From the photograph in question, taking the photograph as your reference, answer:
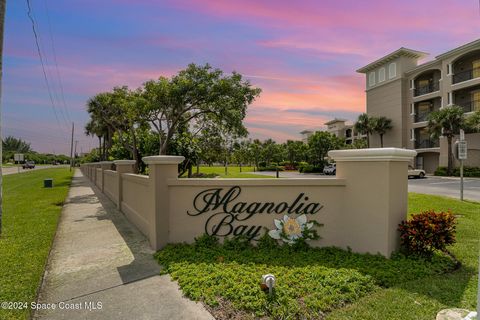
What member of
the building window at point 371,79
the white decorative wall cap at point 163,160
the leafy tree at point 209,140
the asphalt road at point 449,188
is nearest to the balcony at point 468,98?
the building window at point 371,79

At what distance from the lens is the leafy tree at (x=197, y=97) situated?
1493 centimetres

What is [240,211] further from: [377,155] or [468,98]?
[468,98]

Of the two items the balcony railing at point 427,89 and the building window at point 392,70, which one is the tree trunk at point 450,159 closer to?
the balcony railing at point 427,89

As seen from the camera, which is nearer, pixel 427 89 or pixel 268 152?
pixel 427 89

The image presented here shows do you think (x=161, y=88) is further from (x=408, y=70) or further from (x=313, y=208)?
(x=408, y=70)

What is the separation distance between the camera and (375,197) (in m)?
5.18

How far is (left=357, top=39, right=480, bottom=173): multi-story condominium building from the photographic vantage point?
34.6 m

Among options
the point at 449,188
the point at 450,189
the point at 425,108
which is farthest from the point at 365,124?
the point at 450,189

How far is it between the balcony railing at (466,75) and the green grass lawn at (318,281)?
1456 inches

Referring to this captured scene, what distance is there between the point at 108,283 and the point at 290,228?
322 centimetres

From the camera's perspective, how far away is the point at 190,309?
363 cm

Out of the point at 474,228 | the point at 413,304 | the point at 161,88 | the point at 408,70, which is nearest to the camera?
the point at 413,304

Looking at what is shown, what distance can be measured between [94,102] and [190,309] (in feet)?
77.1

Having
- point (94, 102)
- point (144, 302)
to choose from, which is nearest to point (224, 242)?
point (144, 302)
